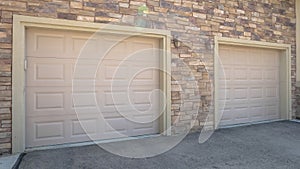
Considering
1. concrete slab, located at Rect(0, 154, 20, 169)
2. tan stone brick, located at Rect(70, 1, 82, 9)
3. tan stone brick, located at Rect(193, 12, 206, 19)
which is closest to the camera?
concrete slab, located at Rect(0, 154, 20, 169)

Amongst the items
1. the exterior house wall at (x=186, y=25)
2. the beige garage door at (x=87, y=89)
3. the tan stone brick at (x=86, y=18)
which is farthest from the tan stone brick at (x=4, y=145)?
the tan stone brick at (x=86, y=18)

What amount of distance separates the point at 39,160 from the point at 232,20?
4890 millimetres

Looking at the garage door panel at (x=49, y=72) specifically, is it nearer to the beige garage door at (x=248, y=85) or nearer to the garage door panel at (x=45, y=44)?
the garage door panel at (x=45, y=44)

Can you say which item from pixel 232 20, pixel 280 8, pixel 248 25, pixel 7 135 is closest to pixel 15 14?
pixel 7 135

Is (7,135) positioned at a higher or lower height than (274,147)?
higher

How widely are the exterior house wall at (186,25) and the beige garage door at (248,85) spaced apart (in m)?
0.44

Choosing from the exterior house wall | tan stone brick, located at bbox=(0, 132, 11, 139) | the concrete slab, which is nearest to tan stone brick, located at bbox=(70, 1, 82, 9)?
the exterior house wall

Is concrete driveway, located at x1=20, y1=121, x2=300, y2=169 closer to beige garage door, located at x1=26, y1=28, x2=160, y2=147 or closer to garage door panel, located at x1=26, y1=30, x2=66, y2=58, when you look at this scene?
beige garage door, located at x1=26, y1=28, x2=160, y2=147

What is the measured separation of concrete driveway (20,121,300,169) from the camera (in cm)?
338

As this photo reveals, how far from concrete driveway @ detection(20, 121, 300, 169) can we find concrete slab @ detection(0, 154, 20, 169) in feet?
0.40

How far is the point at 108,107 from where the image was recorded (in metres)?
4.70

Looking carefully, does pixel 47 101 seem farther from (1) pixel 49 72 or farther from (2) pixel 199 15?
(2) pixel 199 15

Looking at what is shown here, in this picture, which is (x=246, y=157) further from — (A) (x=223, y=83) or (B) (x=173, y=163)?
(A) (x=223, y=83)

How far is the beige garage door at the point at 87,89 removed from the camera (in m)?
4.12
